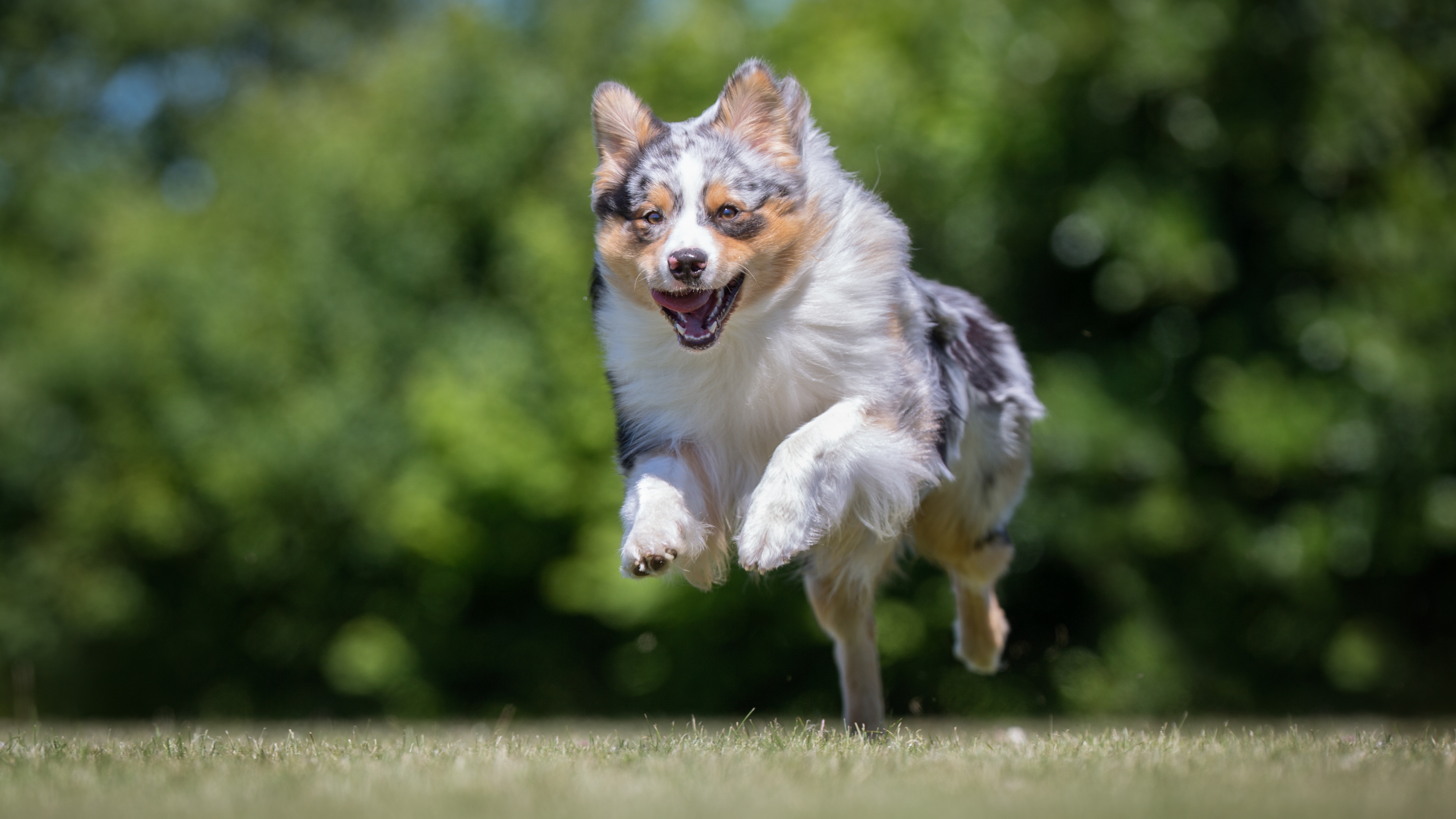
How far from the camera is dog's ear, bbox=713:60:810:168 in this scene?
218 inches

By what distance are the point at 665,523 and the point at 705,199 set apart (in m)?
1.24

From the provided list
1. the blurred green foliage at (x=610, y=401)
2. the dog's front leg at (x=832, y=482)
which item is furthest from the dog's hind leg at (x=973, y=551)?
the dog's front leg at (x=832, y=482)

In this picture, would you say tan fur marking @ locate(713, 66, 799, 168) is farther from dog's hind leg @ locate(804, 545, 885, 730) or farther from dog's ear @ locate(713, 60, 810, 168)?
dog's hind leg @ locate(804, 545, 885, 730)

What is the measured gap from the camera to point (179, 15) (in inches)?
1217

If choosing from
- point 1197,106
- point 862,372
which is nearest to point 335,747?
point 862,372

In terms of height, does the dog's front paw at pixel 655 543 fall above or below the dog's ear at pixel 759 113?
below

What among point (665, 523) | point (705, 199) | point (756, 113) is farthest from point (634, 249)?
point (665, 523)

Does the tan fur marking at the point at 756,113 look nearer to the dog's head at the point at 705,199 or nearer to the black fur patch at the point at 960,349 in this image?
the dog's head at the point at 705,199

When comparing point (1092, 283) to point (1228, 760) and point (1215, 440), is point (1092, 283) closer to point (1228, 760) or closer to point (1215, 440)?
point (1215, 440)

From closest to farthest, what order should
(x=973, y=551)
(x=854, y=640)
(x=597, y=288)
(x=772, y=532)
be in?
(x=772, y=532) < (x=597, y=288) < (x=854, y=640) < (x=973, y=551)

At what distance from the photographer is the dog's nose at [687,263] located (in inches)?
199

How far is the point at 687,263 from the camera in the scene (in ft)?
16.6

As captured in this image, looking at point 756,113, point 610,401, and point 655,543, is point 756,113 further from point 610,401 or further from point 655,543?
point 610,401

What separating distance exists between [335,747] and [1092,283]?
12.9 meters
